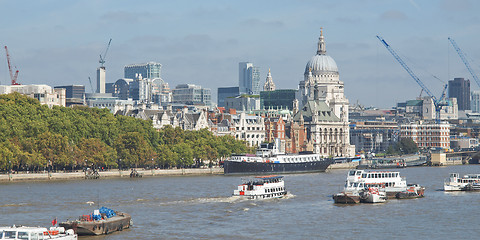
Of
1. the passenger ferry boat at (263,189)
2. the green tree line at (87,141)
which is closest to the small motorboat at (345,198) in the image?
the passenger ferry boat at (263,189)

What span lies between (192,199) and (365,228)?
82.9ft

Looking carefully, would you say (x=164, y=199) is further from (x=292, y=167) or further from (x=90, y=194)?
(x=292, y=167)

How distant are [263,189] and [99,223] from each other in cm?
3237

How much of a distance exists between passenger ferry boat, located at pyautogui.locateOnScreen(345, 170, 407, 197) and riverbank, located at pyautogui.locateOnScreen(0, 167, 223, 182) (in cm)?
4788

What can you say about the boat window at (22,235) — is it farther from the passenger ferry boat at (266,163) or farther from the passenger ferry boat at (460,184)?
the passenger ferry boat at (266,163)

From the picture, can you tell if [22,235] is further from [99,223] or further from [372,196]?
[372,196]

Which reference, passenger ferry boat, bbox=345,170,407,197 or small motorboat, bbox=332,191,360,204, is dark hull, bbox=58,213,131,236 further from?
passenger ferry boat, bbox=345,170,407,197

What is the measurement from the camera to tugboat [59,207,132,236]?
67.7m

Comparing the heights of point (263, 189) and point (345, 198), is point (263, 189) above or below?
above

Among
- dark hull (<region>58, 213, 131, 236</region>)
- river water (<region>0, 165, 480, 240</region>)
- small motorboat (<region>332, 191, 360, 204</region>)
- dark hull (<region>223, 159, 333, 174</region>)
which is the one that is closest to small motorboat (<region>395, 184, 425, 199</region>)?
river water (<region>0, 165, 480, 240</region>)

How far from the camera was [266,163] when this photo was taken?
509 feet

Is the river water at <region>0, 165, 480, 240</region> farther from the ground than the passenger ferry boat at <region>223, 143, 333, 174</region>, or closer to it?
closer to it

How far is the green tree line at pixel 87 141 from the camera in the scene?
131250 millimetres

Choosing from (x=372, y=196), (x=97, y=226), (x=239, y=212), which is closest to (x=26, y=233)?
(x=97, y=226)
